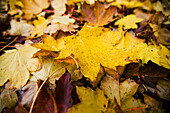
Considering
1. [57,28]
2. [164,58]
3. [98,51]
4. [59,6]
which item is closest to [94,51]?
[98,51]

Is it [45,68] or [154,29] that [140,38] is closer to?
[154,29]

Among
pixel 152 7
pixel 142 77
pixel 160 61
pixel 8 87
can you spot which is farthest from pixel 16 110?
pixel 152 7

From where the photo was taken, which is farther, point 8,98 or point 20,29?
point 20,29

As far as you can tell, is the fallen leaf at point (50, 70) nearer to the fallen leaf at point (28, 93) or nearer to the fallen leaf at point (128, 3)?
the fallen leaf at point (28, 93)

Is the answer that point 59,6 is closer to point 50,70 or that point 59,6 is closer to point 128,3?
point 50,70

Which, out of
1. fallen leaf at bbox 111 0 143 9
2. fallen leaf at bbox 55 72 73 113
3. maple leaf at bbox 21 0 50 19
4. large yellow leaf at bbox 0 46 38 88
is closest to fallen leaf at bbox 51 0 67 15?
maple leaf at bbox 21 0 50 19

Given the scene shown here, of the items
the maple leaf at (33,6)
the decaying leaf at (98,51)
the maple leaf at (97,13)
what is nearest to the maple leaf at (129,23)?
the maple leaf at (97,13)

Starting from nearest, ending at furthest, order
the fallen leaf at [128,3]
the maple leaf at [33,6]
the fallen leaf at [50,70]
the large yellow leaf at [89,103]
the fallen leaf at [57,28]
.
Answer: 1. the large yellow leaf at [89,103]
2. the fallen leaf at [50,70]
3. the fallen leaf at [57,28]
4. the maple leaf at [33,6]
5. the fallen leaf at [128,3]
